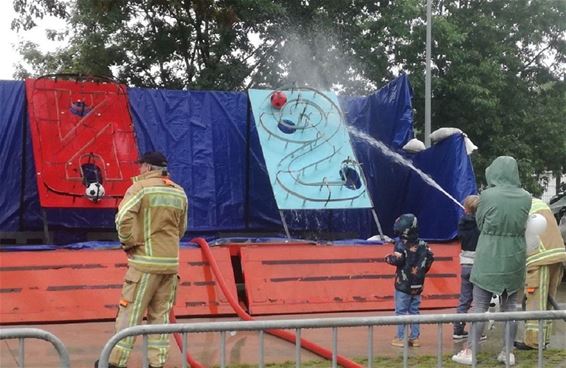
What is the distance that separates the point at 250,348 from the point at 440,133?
5047 millimetres

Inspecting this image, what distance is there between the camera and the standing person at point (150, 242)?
5.73 m

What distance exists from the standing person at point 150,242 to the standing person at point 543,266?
321 centimetres

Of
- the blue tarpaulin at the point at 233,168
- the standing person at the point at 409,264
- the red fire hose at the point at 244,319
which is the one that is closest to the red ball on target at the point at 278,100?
the blue tarpaulin at the point at 233,168

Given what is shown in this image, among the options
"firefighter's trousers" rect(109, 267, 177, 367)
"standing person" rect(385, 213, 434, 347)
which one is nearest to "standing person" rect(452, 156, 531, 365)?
"standing person" rect(385, 213, 434, 347)

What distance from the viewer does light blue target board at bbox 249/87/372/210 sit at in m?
9.77

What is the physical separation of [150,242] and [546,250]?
11.7 feet

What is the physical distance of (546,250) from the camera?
6.68 m

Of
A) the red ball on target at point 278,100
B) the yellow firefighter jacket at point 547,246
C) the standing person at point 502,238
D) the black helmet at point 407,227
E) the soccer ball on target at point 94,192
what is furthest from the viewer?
the red ball on target at point 278,100

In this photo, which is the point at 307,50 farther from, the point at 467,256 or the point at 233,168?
the point at 467,256

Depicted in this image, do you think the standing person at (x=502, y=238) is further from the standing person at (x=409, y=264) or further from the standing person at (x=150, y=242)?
the standing person at (x=150, y=242)

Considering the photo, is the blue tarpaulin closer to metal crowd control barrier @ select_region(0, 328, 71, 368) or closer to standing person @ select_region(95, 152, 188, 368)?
standing person @ select_region(95, 152, 188, 368)

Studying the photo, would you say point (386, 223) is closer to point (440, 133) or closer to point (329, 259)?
point (440, 133)

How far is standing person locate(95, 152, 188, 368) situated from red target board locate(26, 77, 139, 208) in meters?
3.86

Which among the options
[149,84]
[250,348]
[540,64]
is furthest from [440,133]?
[540,64]
